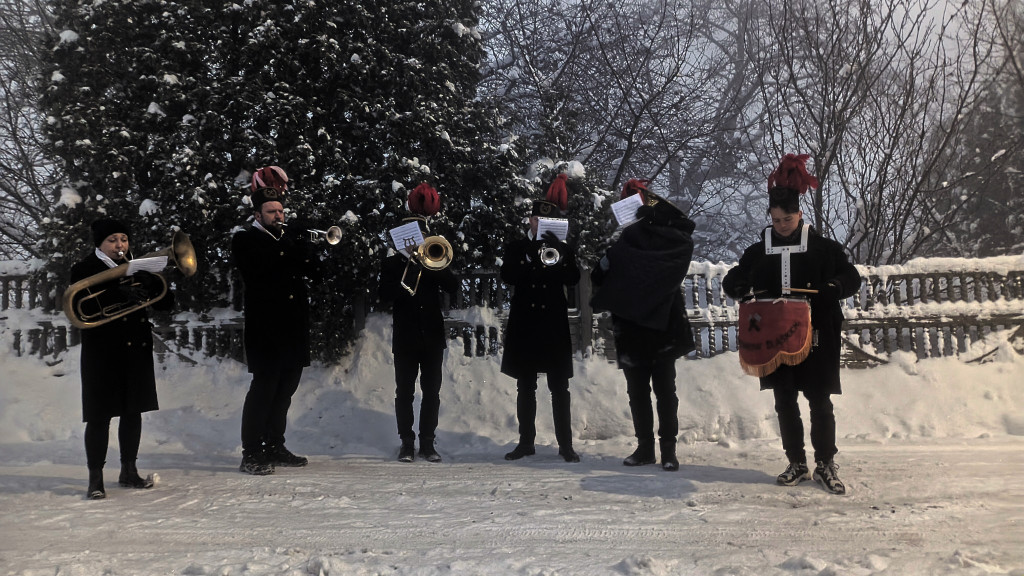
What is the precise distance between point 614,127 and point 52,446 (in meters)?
8.03

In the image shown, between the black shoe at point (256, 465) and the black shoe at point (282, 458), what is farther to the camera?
the black shoe at point (282, 458)

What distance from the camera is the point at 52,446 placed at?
6648 mm

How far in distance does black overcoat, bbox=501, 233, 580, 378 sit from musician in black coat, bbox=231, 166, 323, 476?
1.57m

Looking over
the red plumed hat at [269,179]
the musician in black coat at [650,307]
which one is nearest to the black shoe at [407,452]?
the musician in black coat at [650,307]

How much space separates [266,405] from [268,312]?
0.68 meters

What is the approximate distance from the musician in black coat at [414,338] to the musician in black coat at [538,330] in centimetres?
59

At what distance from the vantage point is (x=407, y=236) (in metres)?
5.85

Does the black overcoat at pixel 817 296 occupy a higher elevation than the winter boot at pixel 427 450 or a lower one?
higher

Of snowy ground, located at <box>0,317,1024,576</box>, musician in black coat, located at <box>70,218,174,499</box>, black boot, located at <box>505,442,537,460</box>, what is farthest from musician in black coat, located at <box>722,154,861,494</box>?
musician in black coat, located at <box>70,218,174,499</box>

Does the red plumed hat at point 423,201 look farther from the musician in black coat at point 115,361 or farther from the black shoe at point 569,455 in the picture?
the black shoe at point 569,455

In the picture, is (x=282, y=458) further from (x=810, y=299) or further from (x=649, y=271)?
(x=810, y=299)

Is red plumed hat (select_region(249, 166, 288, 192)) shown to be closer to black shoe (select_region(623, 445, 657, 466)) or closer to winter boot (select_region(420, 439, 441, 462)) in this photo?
winter boot (select_region(420, 439, 441, 462))

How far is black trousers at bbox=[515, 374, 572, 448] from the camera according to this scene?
5844mm

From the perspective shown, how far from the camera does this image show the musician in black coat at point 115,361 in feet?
15.5
